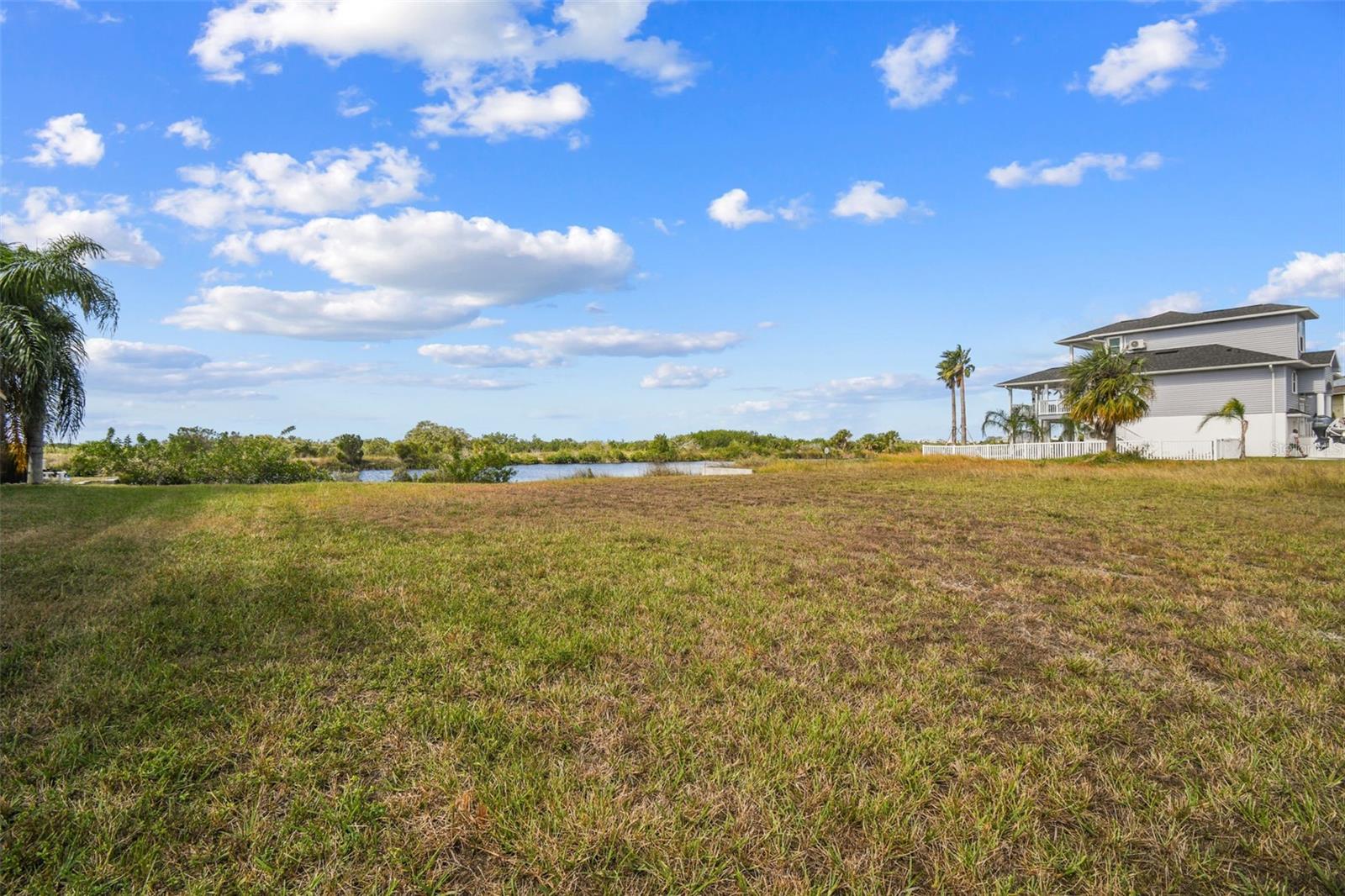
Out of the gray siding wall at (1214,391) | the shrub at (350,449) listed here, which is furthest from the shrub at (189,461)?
the gray siding wall at (1214,391)

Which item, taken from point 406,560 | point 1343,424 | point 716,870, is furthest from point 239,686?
point 1343,424

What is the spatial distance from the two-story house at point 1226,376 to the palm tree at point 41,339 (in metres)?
36.7

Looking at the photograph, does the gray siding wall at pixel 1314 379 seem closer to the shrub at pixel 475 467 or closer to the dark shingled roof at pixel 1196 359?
the dark shingled roof at pixel 1196 359

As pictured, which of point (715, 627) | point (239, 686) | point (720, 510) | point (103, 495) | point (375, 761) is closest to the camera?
point (375, 761)

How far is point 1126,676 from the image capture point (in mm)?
3377

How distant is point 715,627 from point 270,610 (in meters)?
2.92

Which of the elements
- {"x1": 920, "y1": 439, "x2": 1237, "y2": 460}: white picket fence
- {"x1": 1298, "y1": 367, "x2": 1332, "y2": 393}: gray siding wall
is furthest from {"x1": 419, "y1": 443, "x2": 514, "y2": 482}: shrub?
{"x1": 1298, "y1": 367, "x2": 1332, "y2": 393}: gray siding wall

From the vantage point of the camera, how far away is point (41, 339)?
13.1 metres

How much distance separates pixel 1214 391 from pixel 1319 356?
8464 millimetres

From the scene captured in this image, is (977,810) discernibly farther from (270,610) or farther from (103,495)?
(103,495)

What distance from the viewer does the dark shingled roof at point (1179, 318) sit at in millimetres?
32375

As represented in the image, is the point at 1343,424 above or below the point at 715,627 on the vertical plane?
above

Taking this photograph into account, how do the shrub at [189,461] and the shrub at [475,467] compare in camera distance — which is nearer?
the shrub at [189,461]

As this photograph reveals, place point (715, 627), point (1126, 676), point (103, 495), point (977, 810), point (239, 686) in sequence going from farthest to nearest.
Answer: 1. point (103, 495)
2. point (715, 627)
3. point (1126, 676)
4. point (239, 686)
5. point (977, 810)
